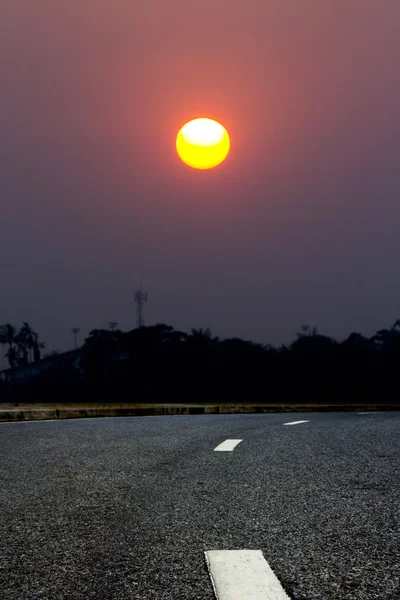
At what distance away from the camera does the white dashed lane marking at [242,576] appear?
3107 mm

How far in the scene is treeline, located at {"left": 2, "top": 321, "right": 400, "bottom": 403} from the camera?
6406 cm

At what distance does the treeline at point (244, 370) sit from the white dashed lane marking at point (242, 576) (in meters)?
60.6

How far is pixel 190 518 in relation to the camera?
477 cm

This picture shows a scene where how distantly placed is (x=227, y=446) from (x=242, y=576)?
19.3ft

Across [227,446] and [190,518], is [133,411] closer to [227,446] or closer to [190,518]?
[227,446]

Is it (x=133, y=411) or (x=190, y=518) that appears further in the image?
(x=133, y=411)

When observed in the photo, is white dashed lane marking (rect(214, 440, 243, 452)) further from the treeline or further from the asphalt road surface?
the treeline

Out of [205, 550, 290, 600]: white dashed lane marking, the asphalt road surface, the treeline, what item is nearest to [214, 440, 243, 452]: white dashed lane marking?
the asphalt road surface

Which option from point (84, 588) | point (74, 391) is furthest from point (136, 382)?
point (84, 588)

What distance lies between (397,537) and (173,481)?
259 cm

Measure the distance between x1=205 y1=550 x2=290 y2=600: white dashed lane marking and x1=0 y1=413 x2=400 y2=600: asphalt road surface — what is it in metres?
0.05

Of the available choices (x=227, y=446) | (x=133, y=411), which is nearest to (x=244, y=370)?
(x=133, y=411)

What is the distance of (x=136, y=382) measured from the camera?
69750 mm

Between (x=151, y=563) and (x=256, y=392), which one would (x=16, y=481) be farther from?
(x=256, y=392)
